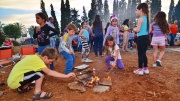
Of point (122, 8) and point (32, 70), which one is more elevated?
point (122, 8)

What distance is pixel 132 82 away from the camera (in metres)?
3.74

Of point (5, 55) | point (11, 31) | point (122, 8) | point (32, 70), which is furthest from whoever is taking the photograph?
point (122, 8)

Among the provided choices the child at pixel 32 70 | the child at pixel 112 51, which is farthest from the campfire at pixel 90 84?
the child at pixel 112 51

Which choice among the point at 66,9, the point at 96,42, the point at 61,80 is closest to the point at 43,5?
the point at 66,9

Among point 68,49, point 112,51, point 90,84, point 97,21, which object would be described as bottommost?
point 90,84

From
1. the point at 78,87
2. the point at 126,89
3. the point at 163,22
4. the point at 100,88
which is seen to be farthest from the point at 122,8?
the point at 78,87

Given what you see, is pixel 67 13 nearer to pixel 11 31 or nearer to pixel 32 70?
pixel 11 31

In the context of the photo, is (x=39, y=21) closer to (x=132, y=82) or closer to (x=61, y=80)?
(x=61, y=80)

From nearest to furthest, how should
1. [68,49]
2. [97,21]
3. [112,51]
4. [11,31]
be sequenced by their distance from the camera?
[68,49], [112,51], [97,21], [11,31]

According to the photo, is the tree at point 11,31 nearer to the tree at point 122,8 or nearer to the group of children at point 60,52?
the tree at point 122,8

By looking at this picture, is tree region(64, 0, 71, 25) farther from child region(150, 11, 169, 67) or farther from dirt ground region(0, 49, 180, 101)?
dirt ground region(0, 49, 180, 101)

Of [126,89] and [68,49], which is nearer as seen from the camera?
[126,89]

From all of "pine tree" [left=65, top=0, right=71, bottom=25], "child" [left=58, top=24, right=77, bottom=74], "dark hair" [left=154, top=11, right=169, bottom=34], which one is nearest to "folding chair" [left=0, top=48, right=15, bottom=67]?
"child" [left=58, top=24, right=77, bottom=74]

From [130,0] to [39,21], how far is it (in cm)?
5762
